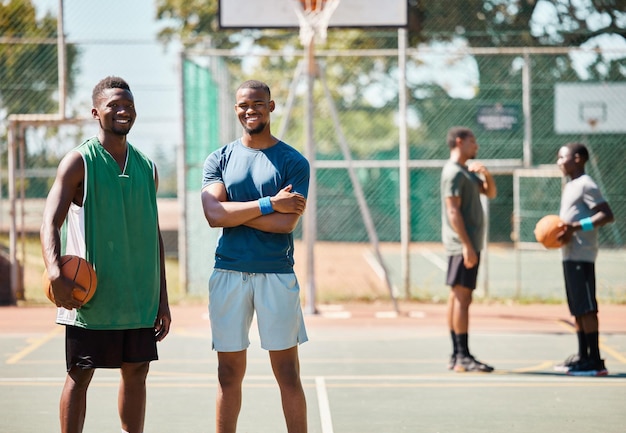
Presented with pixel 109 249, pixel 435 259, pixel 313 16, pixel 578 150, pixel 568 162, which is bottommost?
pixel 435 259

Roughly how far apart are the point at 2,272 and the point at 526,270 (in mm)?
11591

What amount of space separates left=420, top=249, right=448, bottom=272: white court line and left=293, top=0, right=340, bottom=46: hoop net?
1005cm

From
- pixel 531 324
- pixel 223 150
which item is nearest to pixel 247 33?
pixel 531 324

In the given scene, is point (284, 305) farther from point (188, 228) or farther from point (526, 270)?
point (526, 270)

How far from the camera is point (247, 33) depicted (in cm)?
2766

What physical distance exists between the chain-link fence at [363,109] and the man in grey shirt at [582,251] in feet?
13.0

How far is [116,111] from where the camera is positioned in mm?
5125

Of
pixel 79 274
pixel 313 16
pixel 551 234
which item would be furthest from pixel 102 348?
pixel 313 16

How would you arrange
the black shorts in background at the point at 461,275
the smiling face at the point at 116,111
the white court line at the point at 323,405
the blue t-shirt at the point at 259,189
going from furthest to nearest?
1. the black shorts in background at the point at 461,275
2. the white court line at the point at 323,405
3. the blue t-shirt at the point at 259,189
4. the smiling face at the point at 116,111

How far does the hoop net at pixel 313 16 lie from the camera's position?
1225 centimetres

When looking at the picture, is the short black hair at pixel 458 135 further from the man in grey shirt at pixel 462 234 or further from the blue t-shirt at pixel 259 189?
the blue t-shirt at pixel 259 189

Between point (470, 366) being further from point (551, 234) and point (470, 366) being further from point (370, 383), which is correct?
point (551, 234)

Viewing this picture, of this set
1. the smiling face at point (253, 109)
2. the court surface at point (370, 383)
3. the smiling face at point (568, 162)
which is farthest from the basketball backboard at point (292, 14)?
the smiling face at point (253, 109)

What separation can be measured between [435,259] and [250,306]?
781 inches
